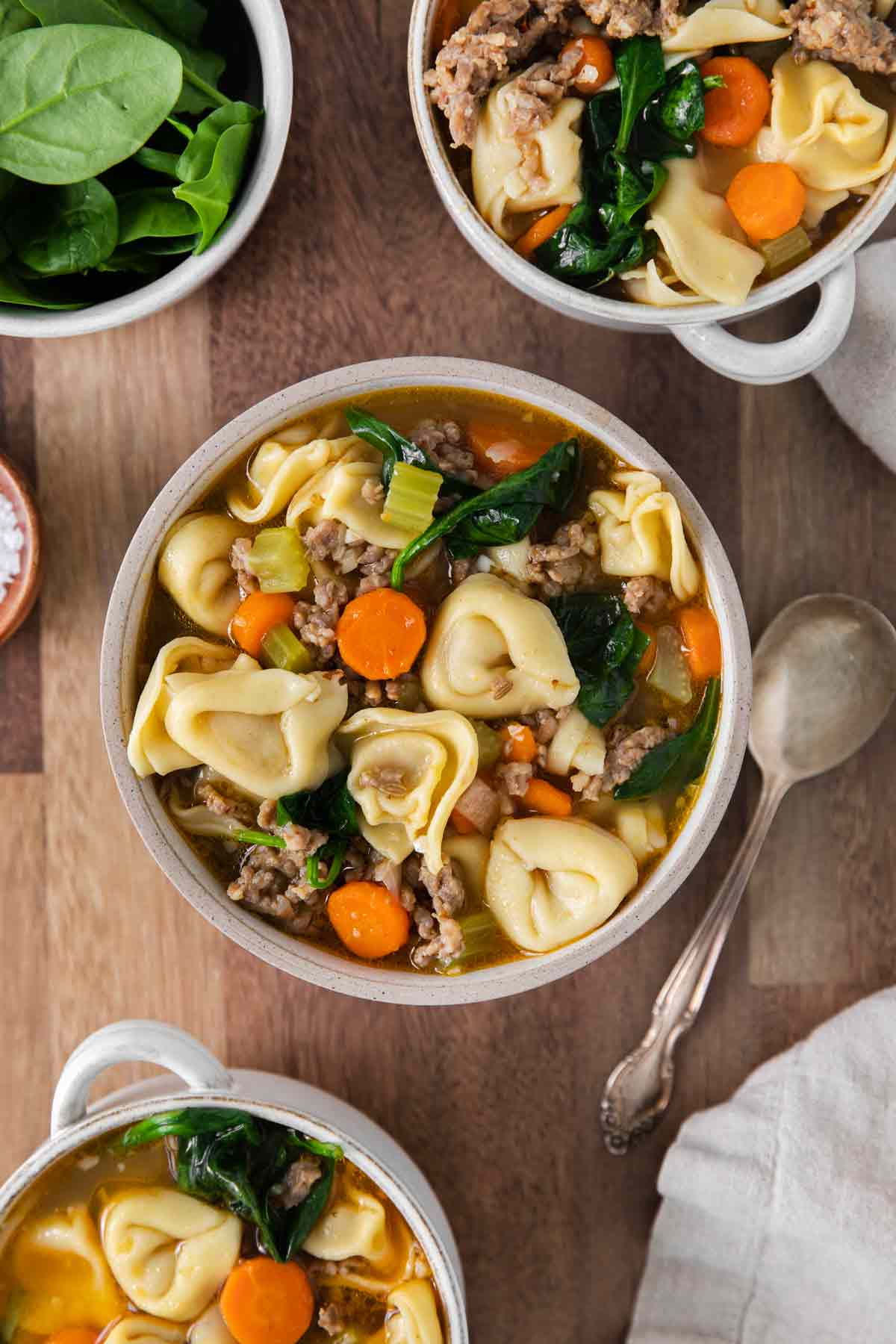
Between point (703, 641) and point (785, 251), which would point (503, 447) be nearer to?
point (703, 641)

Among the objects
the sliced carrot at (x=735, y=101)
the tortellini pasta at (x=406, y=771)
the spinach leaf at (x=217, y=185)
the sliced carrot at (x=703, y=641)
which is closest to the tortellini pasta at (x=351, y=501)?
the tortellini pasta at (x=406, y=771)

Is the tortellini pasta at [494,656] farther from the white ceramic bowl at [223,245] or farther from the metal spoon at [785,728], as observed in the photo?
the white ceramic bowl at [223,245]

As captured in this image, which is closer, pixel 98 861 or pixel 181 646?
pixel 181 646

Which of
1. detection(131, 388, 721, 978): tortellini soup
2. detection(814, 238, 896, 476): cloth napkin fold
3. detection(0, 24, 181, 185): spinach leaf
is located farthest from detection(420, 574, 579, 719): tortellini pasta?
detection(0, 24, 181, 185): spinach leaf

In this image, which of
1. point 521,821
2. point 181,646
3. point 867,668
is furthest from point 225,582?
point 867,668

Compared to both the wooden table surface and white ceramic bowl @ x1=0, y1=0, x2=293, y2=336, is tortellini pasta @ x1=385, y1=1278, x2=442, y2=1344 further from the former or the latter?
white ceramic bowl @ x1=0, y1=0, x2=293, y2=336

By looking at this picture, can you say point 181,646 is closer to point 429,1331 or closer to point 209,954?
point 209,954
